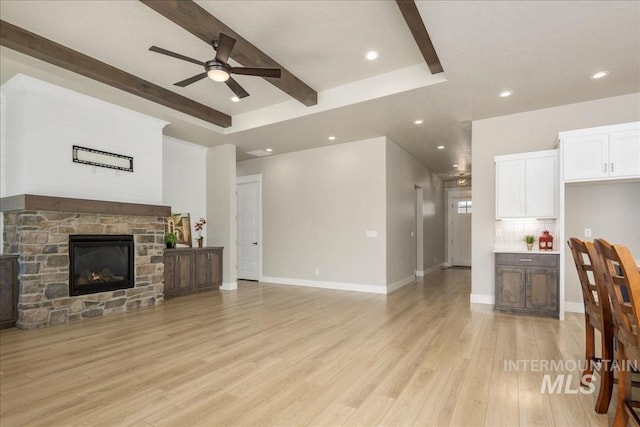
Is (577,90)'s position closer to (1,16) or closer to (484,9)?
(484,9)

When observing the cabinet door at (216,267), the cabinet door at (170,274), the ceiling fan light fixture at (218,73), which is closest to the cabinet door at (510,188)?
the ceiling fan light fixture at (218,73)

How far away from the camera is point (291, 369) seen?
9.02 ft

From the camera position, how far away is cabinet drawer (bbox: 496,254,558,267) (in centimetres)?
429

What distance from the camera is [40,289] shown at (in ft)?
13.2

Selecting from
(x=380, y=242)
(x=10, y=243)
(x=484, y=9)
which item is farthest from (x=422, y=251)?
(x=10, y=243)

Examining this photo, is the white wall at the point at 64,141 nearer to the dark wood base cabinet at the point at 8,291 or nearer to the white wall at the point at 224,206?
the dark wood base cabinet at the point at 8,291

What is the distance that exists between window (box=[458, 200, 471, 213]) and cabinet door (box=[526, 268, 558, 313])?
6.56 m


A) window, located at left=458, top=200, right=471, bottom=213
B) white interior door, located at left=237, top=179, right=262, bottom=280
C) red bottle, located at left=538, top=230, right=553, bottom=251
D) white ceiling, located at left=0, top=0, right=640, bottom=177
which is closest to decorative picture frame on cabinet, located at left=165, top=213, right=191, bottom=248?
white interior door, located at left=237, top=179, right=262, bottom=280

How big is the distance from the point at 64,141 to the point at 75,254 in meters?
1.51

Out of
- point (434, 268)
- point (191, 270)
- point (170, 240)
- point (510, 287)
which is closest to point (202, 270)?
point (191, 270)

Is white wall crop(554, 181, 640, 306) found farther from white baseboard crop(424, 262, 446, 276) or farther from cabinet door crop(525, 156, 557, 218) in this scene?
white baseboard crop(424, 262, 446, 276)

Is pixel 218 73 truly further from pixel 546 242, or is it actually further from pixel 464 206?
pixel 464 206

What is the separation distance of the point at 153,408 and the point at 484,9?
3819mm

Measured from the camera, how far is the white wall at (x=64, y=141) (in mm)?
4070
